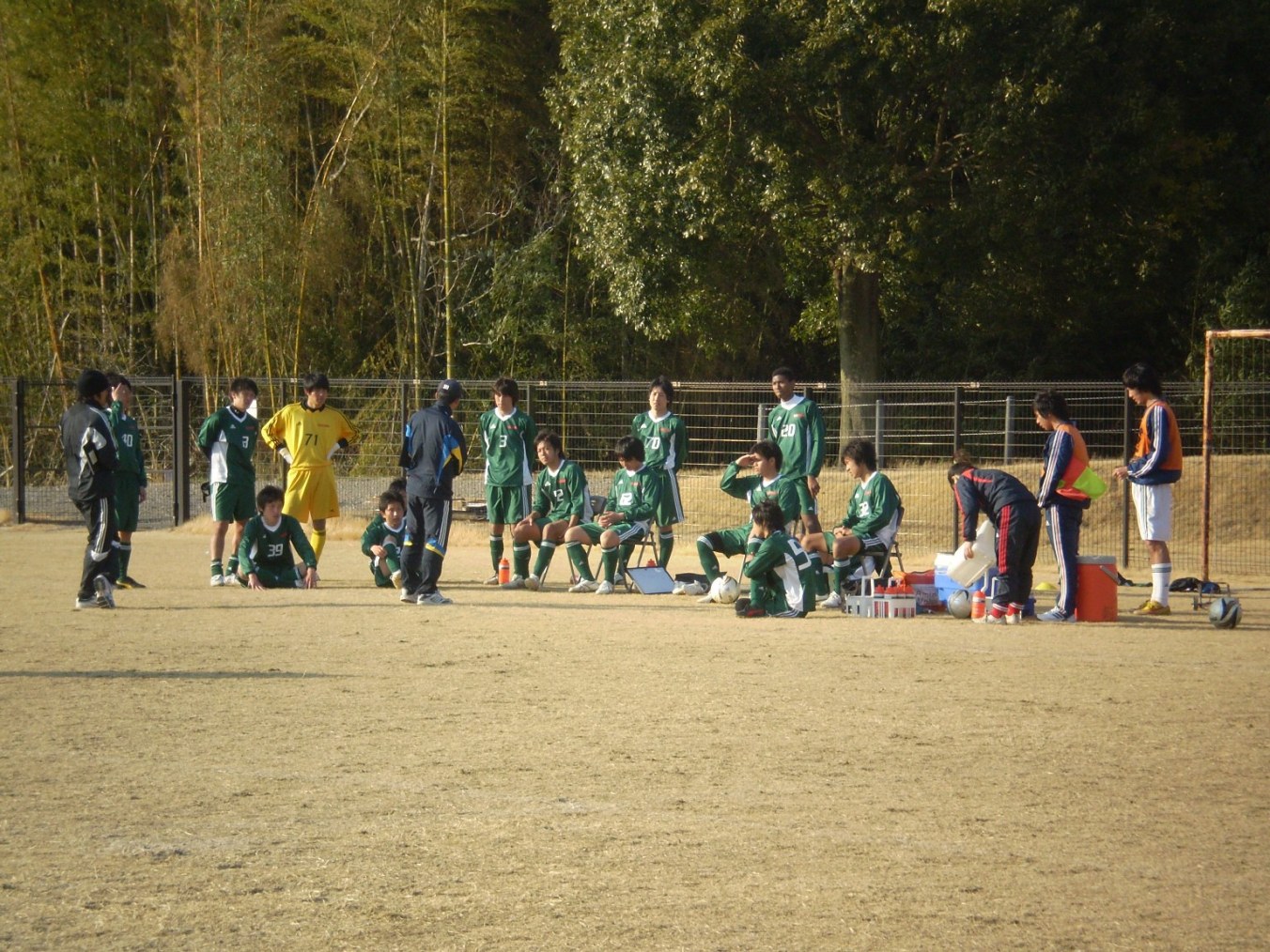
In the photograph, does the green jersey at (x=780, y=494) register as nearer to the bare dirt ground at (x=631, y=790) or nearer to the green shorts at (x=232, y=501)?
the bare dirt ground at (x=631, y=790)

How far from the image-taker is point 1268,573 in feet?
56.3

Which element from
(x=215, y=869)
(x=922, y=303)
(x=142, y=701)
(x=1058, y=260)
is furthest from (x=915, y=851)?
(x=922, y=303)

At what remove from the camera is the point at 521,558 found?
14789 millimetres

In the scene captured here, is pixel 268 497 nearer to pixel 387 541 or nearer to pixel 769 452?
pixel 387 541

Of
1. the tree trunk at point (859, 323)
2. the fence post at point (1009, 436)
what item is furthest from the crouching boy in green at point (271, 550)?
the tree trunk at point (859, 323)

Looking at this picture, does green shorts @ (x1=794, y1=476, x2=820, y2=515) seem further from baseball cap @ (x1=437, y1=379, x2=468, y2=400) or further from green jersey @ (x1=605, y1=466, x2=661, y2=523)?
baseball cap @ (x1=437, y1=379, x2=468, y2=400)

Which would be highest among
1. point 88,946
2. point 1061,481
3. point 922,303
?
point 922,303

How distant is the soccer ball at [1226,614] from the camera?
11.3 meters

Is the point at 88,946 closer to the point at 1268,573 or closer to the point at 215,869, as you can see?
the point at 215,869

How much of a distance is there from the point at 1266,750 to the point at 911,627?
477 cm

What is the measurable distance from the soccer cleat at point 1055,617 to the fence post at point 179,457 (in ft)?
48.4

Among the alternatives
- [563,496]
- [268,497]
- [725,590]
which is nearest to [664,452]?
[563,496]

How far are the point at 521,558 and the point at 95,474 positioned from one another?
4265 mm

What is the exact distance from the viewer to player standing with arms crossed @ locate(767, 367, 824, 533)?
44.1 feet
